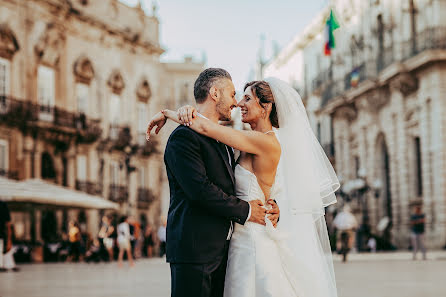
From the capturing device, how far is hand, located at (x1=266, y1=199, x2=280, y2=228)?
4672 mm

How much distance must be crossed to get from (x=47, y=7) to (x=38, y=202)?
14.8 meters

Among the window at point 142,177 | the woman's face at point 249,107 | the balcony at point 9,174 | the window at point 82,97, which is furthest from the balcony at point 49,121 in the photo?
the woman's face at point 249,107

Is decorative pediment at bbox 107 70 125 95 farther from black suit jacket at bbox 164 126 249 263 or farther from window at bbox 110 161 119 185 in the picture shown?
black suit jacket at bbox 164 126 249 263

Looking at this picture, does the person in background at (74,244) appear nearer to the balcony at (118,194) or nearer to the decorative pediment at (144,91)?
the balcony at (118,194)

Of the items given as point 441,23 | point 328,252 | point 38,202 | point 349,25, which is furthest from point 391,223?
point 328,252

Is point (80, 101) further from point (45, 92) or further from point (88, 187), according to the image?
point (88, 187)

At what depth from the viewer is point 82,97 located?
38594 millimetres

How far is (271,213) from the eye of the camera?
469 centimetres

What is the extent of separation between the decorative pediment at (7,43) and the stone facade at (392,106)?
1567 centimetres

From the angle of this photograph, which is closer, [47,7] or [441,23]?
[441,23]

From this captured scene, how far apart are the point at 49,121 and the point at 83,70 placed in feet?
15.2

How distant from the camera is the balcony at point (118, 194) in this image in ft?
130

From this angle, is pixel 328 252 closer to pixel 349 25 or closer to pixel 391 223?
pixel 391 223

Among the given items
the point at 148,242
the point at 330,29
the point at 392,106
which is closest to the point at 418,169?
the point at 392,106
